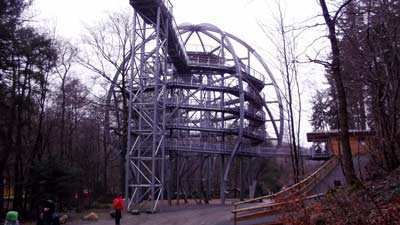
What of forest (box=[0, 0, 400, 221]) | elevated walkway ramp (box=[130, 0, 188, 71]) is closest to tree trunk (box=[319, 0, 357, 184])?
forest (box=[0, 0, 400, 221])

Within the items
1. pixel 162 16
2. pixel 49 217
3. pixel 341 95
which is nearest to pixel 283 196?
pixel 341 95

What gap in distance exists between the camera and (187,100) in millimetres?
44312

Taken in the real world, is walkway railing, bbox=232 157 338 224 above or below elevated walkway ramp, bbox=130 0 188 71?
below

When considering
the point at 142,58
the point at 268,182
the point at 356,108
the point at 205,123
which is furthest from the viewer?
the point at 268,182

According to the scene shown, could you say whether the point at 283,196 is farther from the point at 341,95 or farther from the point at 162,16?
the point at 162,16

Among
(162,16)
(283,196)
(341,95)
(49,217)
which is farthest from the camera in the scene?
(162,16)

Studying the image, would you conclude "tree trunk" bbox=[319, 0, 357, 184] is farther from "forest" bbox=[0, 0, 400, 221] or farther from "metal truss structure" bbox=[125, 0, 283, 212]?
"metal truss structure" bbox=[125, 0, 283, 212]

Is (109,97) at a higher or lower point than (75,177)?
higher

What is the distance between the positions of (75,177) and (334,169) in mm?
17174

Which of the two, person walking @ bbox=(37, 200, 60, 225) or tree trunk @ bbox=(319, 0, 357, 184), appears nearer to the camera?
tree trunk @ bbox=(319, 0, 357, 184)

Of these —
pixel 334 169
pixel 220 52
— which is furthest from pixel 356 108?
pixel 220 52

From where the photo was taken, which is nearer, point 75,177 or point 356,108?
point 356,108

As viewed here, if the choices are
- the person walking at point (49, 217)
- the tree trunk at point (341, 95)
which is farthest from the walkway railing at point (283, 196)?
the person walking at point (49, 217)

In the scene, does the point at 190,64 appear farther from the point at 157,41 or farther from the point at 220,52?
the point at 157,41
